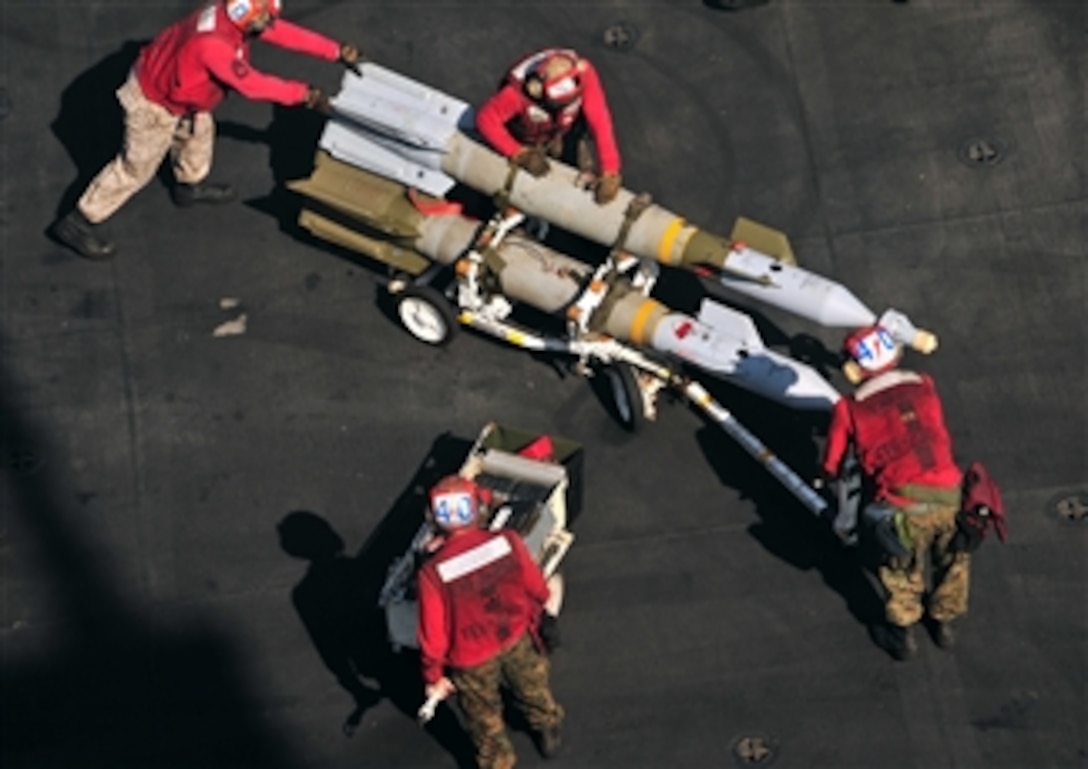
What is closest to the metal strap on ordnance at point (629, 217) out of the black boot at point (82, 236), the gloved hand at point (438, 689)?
the gloved hand at point (438, 689)

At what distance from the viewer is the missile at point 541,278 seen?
507 inches

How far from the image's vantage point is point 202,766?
1241cm

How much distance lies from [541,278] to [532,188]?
760 millimetres

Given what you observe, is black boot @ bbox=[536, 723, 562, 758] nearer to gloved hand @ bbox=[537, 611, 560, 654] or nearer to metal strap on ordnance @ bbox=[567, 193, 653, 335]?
gloved hand @ bbox=[537, 611, 560, 654]

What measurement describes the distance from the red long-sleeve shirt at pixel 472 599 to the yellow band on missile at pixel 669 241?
3.31 m

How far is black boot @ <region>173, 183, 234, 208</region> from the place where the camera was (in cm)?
1527

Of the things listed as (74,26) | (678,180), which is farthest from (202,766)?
(74,26)

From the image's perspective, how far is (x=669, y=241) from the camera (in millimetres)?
13125

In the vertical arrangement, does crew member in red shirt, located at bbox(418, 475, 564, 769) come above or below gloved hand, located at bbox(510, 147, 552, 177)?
below

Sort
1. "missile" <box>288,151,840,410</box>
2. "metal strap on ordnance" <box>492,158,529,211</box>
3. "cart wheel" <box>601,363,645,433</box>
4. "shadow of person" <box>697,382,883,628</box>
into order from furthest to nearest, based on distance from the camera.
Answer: "metal strap on ordnance" <box>492,158,529,211</box> < "cart wheel" <box>601,363,645,433</box> < "missile" <box>288,151,840,410</box> < "shadow of person" <box>697,382,883,628</box>

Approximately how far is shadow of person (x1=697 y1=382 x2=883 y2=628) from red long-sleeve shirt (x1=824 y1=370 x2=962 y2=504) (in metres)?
1.15

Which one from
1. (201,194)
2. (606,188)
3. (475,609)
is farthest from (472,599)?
(201,194)

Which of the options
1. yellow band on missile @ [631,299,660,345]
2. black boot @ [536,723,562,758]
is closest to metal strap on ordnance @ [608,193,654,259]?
yellow band on missile @ [631,299,660,345]

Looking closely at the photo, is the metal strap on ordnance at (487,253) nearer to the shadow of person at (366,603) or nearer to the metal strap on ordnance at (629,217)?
the metal strap on ordnance at (629,217)
